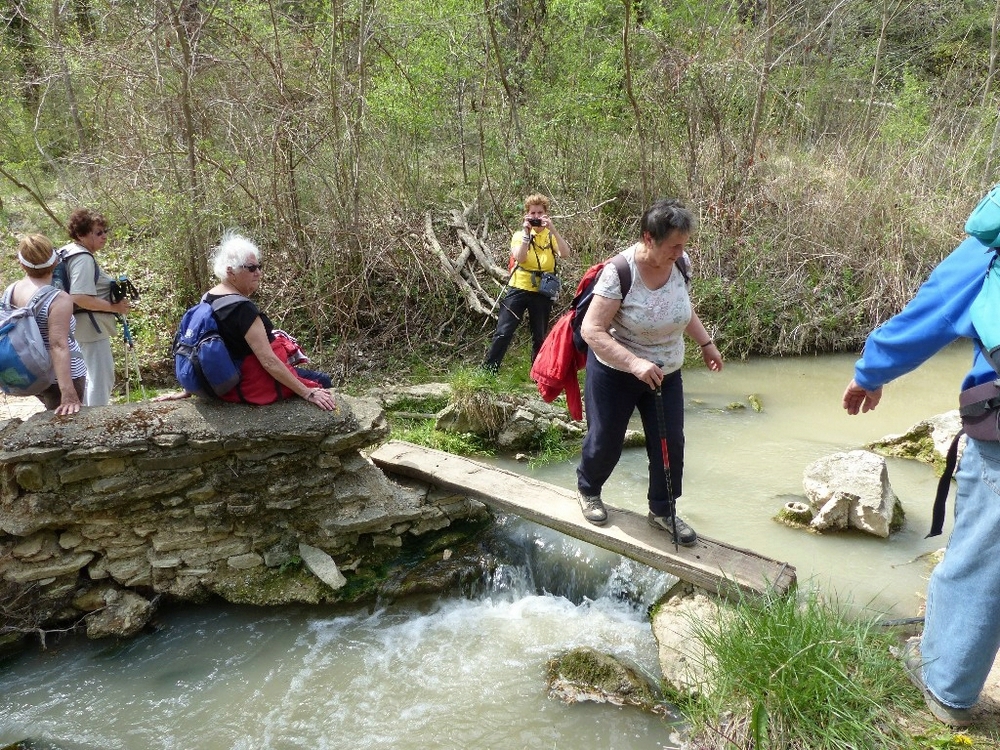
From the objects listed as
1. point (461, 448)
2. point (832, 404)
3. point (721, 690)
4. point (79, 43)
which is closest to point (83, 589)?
point (461, 448)

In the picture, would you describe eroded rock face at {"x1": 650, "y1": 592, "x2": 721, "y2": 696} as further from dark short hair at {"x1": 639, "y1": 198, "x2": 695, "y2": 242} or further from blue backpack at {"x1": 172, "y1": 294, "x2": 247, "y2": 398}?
blue backpack at {"x1": 172, "y1": 294, "x2": 247, "y2": 398}

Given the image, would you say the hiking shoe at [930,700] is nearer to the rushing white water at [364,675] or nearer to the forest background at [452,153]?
the rushing white water at [364,675]

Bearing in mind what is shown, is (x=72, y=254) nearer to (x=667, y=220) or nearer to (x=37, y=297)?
(x=37, y=297)

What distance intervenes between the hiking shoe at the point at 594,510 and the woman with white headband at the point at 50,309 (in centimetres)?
286

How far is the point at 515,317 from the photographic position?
652 cm

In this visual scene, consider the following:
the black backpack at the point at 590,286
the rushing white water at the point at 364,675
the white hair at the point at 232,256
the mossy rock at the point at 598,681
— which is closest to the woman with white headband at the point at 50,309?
the white hair at the point at 232,256

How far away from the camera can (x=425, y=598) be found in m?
4.24

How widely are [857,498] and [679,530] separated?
5.29ft

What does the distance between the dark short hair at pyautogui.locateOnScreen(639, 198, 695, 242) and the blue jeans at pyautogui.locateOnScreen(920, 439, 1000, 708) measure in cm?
134

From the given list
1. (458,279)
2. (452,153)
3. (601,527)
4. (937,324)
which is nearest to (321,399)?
(601,527)

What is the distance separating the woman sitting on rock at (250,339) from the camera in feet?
11.4

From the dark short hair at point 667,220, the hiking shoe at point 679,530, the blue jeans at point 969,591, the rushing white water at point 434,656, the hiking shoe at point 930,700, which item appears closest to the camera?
the blue jeans at point 969,591

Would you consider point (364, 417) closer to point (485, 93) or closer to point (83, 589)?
point (83, 589)

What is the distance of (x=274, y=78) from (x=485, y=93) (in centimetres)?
293
